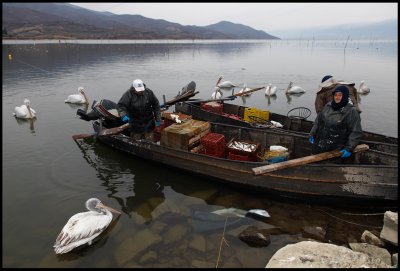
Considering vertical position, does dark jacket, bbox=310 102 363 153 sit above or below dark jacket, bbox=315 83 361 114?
below

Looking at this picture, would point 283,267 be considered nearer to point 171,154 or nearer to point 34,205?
point 171,154

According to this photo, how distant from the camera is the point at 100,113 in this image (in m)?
12.0

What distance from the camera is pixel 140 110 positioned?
10078 mm

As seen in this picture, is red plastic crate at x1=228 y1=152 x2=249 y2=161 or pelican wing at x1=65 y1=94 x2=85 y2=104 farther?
pelican wing at x1=65 y1=94 x2=85 y2=104

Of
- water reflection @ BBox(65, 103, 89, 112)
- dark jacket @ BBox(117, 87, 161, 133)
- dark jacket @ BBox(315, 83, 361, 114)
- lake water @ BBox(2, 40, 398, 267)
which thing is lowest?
lake water @ BBox(2, 40, 398, 267)

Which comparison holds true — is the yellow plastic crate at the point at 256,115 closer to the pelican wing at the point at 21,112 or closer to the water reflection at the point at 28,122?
the water reflection at the point at 28,122

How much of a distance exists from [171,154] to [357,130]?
5.81 metres

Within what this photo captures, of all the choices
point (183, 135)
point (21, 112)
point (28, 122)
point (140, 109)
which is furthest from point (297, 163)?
point (21, 112)

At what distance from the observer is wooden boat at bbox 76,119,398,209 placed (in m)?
7.23

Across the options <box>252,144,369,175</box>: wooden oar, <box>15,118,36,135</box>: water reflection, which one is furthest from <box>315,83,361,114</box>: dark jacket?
<box>15,118,36,135</box>: water reflection

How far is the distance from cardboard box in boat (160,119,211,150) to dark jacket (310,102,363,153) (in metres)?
4.02

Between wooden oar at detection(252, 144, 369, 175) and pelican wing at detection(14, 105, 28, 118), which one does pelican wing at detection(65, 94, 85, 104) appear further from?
wooden oar at detection(252, 144, 369, 175)

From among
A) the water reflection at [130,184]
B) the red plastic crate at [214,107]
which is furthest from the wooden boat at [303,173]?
the red plastic crate at [214,107]

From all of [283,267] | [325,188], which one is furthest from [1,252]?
[325,188]
